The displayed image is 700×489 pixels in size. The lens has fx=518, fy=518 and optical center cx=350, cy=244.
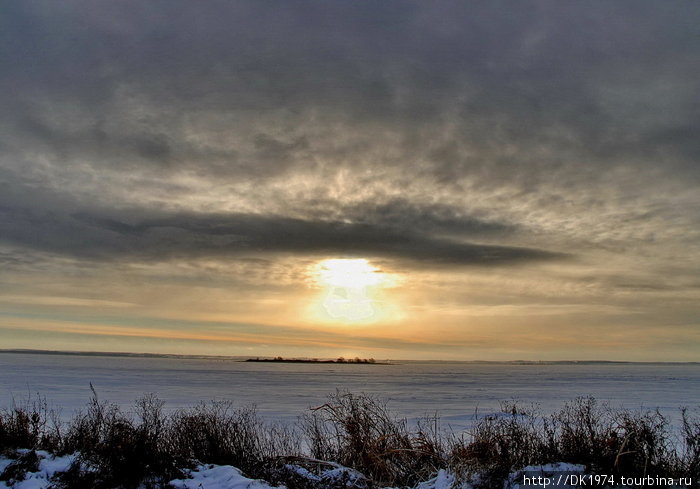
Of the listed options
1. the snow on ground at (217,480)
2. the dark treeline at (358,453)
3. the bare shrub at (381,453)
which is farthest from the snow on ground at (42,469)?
the bare shrub at (381,453)

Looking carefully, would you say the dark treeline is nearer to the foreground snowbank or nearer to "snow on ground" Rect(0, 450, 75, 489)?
the foreground snowbank

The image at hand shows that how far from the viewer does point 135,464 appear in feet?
36.8

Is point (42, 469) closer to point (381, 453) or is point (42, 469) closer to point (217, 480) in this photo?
point (217, 480)

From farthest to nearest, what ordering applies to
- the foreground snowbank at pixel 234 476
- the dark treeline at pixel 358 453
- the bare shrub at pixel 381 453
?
1. the bare shrub at pixel 381 453
2. the dark treeline at pixel 358 453
3. the foreground snowbank at pixel 234 476

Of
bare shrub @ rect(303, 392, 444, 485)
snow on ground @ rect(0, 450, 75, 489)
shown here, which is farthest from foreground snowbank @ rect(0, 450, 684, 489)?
bare shrub @ rect(303, 392, 444, 485)

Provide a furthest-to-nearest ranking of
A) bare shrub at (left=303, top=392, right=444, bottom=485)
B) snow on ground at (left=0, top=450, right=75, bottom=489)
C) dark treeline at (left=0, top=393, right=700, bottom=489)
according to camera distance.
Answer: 1. bare shrub at (left=303, top=392, right=444, bottom=485)
2. snow on ground at (left=0, top=450, right=75, bottom=489)
3. dark treeline at (left=0, top=393, right=700, bottom=489)

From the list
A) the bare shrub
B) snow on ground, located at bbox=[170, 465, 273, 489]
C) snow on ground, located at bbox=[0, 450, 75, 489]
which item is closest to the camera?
snow on ground, located at bbox=[0, 450, 75, 489]

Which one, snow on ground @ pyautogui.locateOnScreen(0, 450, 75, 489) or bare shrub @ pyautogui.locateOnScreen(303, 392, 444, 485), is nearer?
snow on ground @ pyautogui.locateOnScreen(0, 450, 75, 489)

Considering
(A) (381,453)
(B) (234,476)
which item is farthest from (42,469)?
(A) (381,453)

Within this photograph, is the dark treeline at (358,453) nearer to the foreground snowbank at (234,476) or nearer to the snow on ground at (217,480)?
the foreground snowbank at (234,476)

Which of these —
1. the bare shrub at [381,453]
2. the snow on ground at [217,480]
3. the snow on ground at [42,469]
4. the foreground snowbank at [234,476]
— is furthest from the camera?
the bare shrub at [381,453]

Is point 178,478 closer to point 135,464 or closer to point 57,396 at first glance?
point 135,464

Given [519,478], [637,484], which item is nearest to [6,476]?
[519,478]

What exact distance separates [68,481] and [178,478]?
2.25 m
